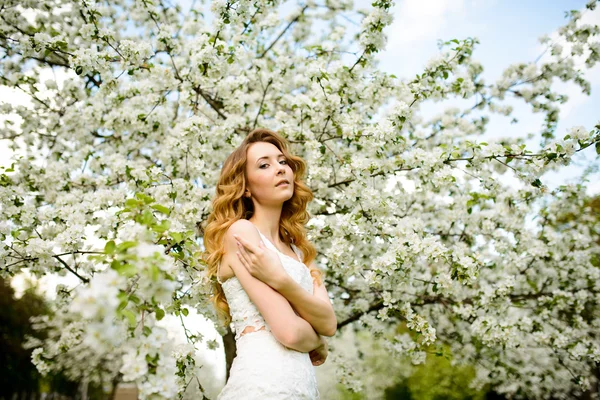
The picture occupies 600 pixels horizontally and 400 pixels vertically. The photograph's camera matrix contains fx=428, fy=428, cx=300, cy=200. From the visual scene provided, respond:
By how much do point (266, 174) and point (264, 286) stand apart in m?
0.82

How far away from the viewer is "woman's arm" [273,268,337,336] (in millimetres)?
2020

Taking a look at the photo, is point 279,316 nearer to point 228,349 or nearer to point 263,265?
point 263,265

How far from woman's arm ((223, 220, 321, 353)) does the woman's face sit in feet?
1.64

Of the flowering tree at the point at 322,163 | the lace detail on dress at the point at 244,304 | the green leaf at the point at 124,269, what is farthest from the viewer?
the flowering tree at the point at 322,163

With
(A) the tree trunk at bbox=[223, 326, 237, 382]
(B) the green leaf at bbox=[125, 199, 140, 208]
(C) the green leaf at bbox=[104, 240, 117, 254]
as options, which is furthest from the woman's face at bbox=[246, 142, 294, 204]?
(A) the tree trunk at bbox=[223, 326, 237, 382]

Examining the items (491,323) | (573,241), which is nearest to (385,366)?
(573,241)

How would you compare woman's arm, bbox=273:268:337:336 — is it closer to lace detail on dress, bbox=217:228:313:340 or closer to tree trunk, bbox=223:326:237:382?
lace detail on dress, bbox=217:228:313:340

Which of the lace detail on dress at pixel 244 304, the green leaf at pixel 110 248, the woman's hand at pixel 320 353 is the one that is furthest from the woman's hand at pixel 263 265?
the green leaf at pixel 110 248

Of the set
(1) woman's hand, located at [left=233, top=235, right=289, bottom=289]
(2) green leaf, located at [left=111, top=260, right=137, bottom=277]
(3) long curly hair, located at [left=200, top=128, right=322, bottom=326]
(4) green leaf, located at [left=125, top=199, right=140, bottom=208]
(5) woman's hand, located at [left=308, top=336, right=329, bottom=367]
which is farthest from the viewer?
(3) long curly hair, located at [left=200, top=128, right=322, bottom=326]

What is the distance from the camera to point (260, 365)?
1.97m

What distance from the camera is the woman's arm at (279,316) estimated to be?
1969mm

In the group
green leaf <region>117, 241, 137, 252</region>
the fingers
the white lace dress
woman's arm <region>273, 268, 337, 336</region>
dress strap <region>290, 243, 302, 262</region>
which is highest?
dress strap <region>290, 243, 302, 262</region>

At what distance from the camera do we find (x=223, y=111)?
4949 millimetres

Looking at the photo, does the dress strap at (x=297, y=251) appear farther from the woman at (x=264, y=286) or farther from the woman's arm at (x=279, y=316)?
the woman's arm at (x=279, y=316)
